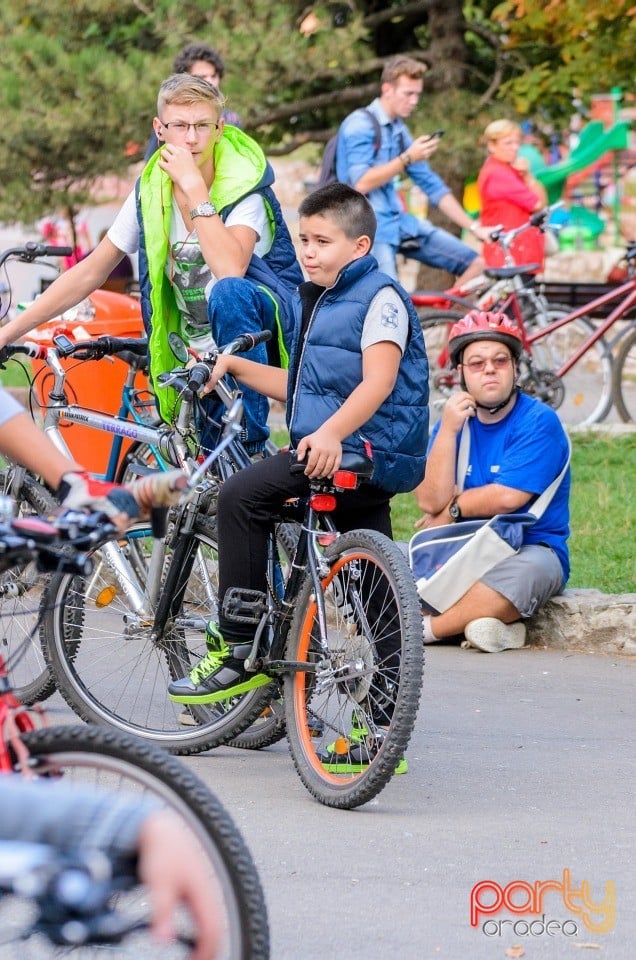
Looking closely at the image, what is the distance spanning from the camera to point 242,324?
5.18 m

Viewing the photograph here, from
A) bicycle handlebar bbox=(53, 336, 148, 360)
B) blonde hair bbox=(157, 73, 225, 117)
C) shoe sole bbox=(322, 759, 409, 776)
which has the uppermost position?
blonde hair bbox=(157, 73, 225, 117)

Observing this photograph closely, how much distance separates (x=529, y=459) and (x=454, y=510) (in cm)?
38

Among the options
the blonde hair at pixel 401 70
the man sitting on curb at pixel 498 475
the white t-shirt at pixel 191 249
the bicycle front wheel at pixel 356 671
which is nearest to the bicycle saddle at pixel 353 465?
the bicycle front wheel at pixel 356 671

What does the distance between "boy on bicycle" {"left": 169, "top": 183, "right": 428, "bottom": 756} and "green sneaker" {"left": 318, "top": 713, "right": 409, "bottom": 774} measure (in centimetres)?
30

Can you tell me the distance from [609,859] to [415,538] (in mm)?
2475

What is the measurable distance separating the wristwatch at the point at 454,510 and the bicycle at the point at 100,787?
3659 millimetres

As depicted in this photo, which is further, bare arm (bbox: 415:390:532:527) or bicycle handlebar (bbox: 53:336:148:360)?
bare arm (bbox: 415:390:532:527)

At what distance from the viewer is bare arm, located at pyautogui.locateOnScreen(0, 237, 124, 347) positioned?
5242mm

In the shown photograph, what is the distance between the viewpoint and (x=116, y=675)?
5281 millimetres

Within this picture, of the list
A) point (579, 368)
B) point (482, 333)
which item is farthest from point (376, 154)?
point (482, 333)

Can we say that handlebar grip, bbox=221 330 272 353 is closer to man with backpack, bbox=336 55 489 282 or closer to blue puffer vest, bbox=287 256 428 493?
blue puffer vest, bbox=287 256 428 493

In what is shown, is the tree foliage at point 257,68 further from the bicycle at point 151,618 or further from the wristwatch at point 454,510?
the bicycle at point 151,618

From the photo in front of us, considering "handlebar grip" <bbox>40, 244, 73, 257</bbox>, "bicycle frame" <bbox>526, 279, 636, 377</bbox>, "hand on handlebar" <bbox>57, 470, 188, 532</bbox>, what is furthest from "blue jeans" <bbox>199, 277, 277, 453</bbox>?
"bicycle frame" <bbox>526, 279, 636, 377</bbox>

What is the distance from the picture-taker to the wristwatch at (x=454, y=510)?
255 inches
